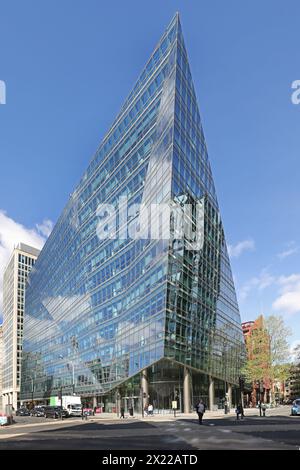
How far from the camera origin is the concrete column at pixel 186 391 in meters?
64.5

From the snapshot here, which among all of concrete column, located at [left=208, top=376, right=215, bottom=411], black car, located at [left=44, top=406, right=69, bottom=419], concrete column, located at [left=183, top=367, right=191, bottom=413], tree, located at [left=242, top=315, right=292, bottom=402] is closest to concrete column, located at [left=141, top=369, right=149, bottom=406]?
concrete column, located at [left=183, top=367, right=191, bottom=413]

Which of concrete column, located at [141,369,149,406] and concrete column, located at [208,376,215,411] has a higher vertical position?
concrete column, located at [141,369,149,406]

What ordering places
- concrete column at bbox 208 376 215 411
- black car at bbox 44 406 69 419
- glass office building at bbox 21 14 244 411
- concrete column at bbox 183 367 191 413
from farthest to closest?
concrete column at bbox 208 376 215 411, black car at bbox 44 406 69 419, concrete column at bbox 183 367 191 413, glass office building at bbox 21 14 244 411

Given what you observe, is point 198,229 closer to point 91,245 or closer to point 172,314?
point 172,314

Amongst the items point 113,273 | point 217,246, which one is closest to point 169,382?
point 113,273

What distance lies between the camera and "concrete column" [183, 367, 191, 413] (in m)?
64.5

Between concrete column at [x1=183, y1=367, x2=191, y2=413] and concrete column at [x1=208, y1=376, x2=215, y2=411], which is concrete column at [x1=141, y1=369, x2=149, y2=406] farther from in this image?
concrete column at [x1=208, y1=376, x2=215, y2=411]

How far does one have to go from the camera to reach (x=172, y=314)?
6169cm

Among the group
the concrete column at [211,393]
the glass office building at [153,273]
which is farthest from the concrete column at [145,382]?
the concrete column at [211,393]

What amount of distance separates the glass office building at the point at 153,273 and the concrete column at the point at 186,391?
165 millimetres

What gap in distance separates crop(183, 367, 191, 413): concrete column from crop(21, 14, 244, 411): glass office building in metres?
0.16

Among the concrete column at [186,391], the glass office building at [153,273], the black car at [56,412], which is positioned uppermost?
the glass office building at [153,273]

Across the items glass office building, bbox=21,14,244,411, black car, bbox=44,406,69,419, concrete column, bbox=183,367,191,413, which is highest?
glass office building, bbox=21,14,244,411

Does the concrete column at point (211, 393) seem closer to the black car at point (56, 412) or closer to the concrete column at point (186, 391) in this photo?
the concrete column at point (186, 391)
